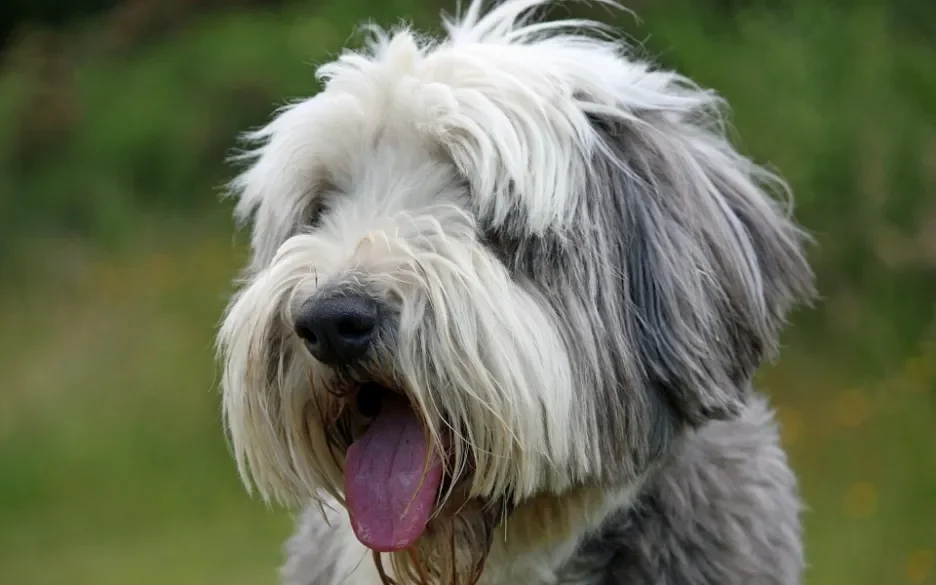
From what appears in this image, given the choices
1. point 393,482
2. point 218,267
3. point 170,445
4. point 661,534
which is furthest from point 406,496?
point 218,267

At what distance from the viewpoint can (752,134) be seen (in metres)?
5.58

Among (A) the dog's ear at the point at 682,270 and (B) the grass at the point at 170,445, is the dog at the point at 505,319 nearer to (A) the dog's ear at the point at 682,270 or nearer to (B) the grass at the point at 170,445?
(A) the dog's ear at the point at 682,270

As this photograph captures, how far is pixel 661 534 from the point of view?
228cm

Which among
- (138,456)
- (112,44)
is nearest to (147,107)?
(112,44)

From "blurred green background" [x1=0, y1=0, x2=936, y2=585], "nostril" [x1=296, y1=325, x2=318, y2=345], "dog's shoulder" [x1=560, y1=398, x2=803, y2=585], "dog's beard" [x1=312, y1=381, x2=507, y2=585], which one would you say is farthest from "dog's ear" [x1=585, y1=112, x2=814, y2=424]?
"blurred green background" [x1=0, y1=0, x2=936, y2=585]

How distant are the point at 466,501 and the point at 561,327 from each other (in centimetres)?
37

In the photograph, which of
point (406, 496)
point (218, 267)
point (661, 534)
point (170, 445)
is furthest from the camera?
point (218, 267)

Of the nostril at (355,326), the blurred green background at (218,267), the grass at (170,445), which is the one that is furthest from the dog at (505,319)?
the grass at (170,445)

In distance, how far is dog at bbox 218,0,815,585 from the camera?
6.40 ft

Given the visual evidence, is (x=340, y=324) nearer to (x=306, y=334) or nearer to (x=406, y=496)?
(x=306, y=334)

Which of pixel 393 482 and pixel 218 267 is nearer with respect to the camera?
pixel 393 482

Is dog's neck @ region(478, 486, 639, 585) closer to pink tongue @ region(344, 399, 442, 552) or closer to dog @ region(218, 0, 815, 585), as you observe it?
dog @ region(218, 0, 815, 585)

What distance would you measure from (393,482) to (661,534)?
1.94ft

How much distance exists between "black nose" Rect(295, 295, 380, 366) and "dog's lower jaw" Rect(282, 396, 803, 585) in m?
0.50
